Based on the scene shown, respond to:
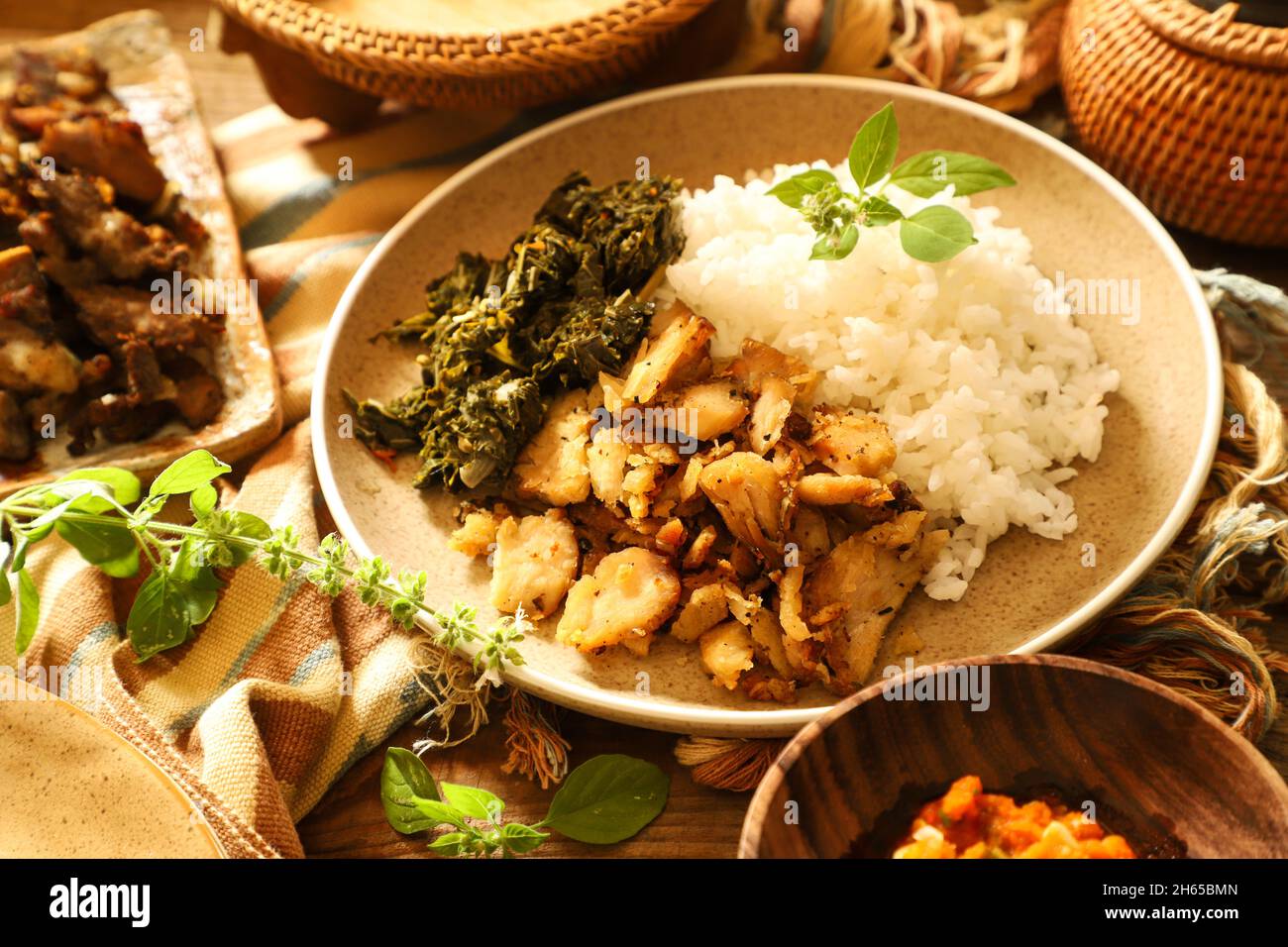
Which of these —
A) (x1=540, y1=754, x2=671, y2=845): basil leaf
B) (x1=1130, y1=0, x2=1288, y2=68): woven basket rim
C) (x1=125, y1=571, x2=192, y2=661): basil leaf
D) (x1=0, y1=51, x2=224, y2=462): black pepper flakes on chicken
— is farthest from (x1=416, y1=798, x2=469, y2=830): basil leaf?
(x1=1130, y1=0, x2=1288, y2=68): woven basket rim

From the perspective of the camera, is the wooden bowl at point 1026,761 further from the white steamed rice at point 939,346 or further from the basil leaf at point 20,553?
the basil leaf at point 20,553

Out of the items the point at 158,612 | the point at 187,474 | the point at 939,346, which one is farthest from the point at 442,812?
the point at 939,346

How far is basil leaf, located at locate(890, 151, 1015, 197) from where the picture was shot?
3438 millimetres

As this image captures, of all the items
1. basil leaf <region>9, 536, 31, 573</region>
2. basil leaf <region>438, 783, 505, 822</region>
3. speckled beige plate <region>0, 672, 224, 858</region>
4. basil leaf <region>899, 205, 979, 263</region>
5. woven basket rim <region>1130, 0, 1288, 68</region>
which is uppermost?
woven basket rim <region>1130, 0, 1288, 68</region>

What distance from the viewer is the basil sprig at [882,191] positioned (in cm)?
335

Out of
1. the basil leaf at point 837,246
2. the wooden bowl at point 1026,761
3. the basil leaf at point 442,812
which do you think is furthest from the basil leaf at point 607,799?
the basil leaf at point 837,246

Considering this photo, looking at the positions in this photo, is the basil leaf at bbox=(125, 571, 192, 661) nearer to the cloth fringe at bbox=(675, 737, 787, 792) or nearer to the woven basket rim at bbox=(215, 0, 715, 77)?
the cloth fringe at bbox=(675, 737, 787, 792)

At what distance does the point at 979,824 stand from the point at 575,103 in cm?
355

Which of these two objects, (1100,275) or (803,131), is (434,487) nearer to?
(803,131)

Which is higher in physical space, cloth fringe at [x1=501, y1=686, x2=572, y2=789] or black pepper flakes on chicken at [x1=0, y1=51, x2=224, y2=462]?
black pepper flakes on chicken at [x1=0, y1=51, x2=224, y2=462]

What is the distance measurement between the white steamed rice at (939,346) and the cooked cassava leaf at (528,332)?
0.59 feet

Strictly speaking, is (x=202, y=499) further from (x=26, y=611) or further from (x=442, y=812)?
(x=442, y=812)

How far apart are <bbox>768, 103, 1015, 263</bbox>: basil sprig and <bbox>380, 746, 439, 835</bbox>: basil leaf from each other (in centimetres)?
188

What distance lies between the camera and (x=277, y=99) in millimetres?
4809
